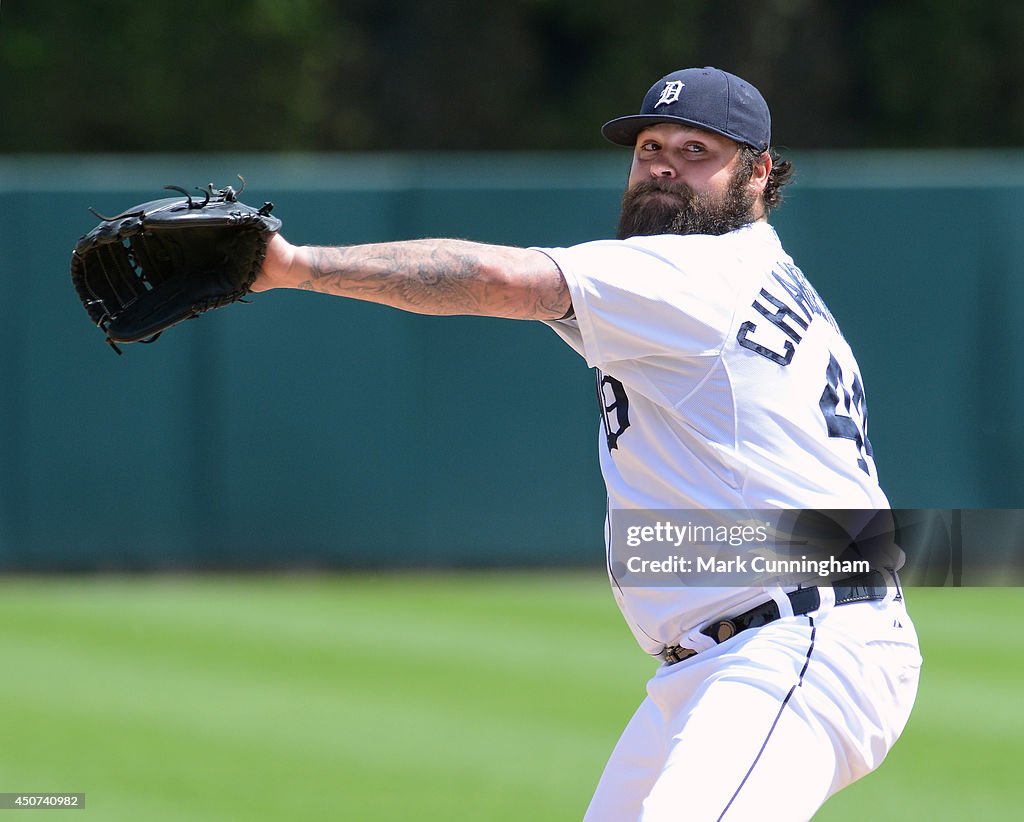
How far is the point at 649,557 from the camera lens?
3.44m

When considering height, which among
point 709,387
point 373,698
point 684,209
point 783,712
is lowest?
point 373,698

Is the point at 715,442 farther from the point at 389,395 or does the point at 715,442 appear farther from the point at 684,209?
the point at 389,395

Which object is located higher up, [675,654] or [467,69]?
[467,69]

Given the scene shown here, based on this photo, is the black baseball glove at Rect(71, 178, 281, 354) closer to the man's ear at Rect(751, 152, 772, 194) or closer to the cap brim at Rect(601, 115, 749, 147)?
the cap brim at Rect(601, 115, 749, 147)

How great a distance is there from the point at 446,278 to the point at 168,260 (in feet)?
1.93

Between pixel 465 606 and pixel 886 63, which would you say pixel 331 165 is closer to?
pixel 886 63

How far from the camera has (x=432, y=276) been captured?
3.19m

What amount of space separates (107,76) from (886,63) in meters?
9.30

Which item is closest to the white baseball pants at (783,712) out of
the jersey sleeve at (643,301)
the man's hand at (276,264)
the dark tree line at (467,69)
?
the jersey sleeve at (643,301)

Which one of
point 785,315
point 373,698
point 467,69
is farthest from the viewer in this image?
point 467,69

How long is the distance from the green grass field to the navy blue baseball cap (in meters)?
3.00

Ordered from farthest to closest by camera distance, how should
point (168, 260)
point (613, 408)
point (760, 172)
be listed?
point (760, 172), point (613, 408), point (168, 260)

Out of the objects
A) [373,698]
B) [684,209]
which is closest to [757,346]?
[684,209]

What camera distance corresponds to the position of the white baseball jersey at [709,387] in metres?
3.19
